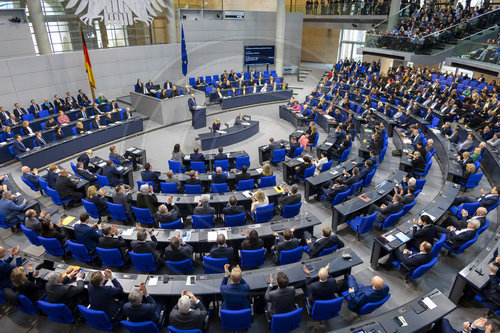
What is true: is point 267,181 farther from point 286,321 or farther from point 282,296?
point 286,321

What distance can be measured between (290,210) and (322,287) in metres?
3.01

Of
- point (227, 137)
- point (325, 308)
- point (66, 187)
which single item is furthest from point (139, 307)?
point (227, 137)

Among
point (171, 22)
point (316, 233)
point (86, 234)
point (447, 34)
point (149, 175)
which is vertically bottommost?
point (316, 233)

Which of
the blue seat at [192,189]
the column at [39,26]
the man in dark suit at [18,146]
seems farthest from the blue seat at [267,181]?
the column at [39,26]

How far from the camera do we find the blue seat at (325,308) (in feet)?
15.8

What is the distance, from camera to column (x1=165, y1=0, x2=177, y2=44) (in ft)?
66.0

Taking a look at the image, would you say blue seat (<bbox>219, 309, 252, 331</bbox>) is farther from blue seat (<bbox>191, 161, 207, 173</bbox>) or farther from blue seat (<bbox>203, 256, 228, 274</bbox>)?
blue seat (<bbox>191, 161, 207, 173</bbox>)

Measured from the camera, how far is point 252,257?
6141mm

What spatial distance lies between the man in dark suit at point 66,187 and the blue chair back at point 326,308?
23.5 ft

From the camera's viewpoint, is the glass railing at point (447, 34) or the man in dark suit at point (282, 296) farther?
the glass railing at point (447, 34)

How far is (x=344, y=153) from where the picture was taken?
1137 centimetres

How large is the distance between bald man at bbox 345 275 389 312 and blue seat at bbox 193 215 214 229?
3.41m

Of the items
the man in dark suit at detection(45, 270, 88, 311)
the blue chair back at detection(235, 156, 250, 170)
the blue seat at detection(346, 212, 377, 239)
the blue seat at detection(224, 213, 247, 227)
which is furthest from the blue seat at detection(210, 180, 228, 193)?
the man in dark suit at detection(45, 270, 88, 311)

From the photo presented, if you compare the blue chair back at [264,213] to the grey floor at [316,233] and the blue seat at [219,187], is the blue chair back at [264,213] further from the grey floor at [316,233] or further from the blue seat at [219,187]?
the blue seat at [219,187]
